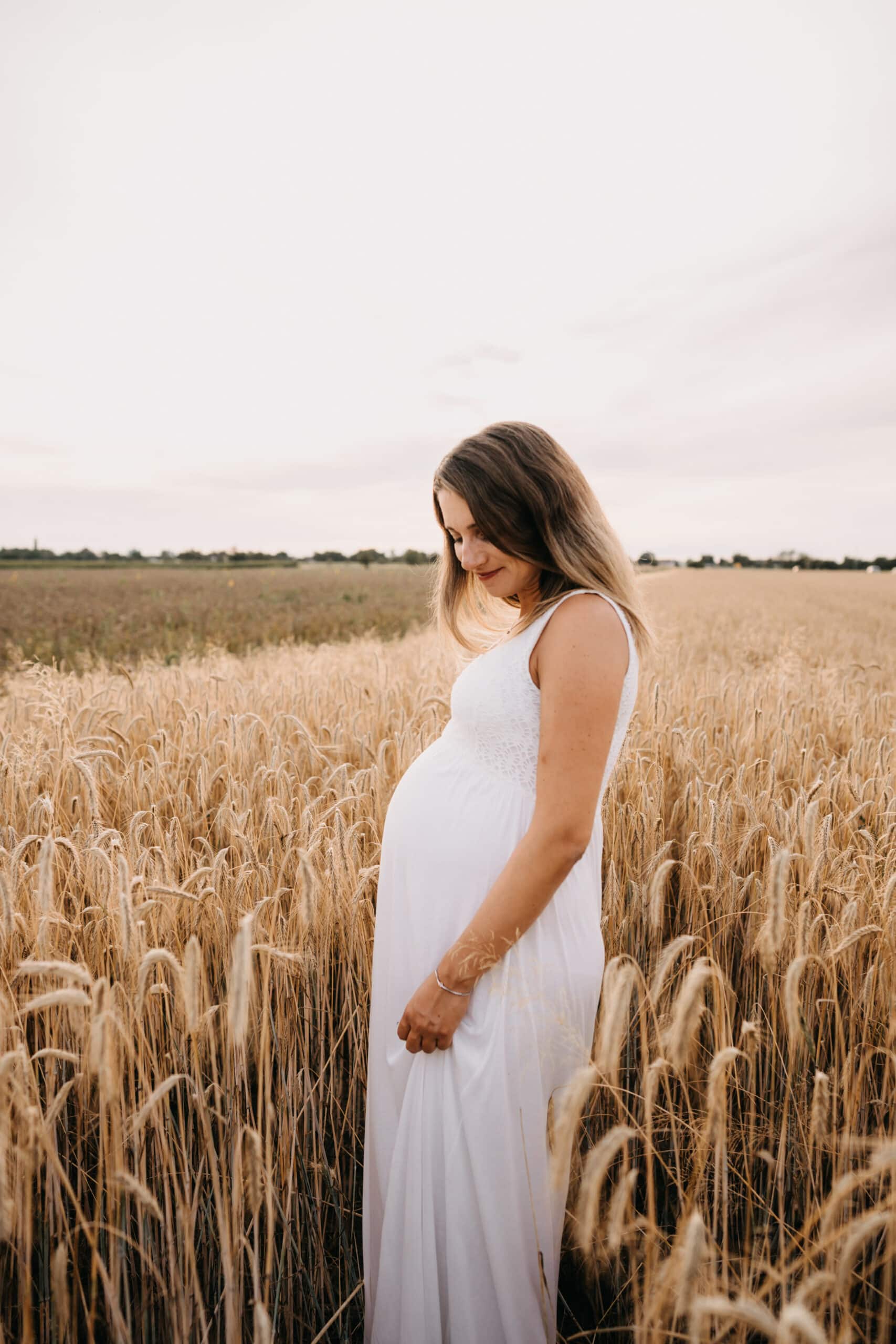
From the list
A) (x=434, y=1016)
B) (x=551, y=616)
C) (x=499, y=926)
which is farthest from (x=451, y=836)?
(x=551, y=616)

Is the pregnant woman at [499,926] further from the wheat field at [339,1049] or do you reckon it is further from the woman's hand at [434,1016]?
the wheat field at [339,1049]

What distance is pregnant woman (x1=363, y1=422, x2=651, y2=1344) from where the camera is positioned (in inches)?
56.2

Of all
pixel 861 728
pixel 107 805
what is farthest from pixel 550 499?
pixel 861 728

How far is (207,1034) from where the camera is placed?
1716 mm

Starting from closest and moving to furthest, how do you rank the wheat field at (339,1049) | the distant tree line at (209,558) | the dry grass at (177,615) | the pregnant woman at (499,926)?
1. the wheat field at (339,1049)
2. the pregnant woman at (499,926)
3. the dry grass at (177,615)
4. the distant tree line at (209,558)

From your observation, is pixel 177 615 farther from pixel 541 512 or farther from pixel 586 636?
pixel 586 636

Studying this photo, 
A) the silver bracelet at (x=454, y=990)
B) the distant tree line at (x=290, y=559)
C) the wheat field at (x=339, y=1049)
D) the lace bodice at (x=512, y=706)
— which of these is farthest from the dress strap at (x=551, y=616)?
the distant tree line at (x=290, y=559)

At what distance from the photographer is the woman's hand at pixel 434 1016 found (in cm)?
149

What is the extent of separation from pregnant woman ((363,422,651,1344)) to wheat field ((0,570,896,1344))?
0.15 meters

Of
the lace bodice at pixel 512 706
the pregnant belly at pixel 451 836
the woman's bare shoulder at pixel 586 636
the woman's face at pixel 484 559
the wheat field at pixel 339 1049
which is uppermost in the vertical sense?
the woman's face at pixel 484 559

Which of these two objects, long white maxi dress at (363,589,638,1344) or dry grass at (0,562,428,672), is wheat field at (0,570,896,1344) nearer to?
long white maxi dress at (363,589,638,1344)

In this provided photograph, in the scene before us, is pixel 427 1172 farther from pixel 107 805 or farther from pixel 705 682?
pixel 705 682

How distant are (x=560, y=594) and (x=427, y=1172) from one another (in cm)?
126

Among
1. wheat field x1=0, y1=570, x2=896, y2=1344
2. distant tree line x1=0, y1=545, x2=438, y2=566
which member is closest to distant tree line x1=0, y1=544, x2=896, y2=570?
distant tree line x1=0, y1=545, x2=438, y2=566
